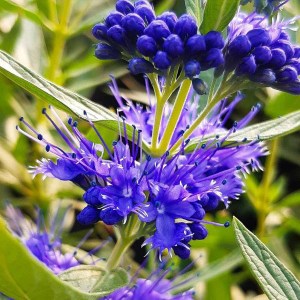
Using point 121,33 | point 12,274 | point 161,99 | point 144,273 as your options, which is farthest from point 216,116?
point 144,273

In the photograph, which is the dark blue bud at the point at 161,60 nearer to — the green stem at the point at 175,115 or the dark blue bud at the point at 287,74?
the green stem at the point at 175,115

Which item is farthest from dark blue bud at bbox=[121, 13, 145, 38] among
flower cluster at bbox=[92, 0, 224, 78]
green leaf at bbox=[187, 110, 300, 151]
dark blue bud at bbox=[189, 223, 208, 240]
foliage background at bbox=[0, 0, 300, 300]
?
foliage background at bbox=[0, 0, 300, 300]

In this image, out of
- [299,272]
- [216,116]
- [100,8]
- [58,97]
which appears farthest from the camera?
[100,8]

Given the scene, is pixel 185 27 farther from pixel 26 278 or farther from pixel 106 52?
pixel 26 278

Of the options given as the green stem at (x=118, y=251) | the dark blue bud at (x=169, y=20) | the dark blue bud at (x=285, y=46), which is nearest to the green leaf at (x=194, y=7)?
the dark blue bud at (x=169, y=20)

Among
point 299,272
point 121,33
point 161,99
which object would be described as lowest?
point 299,272

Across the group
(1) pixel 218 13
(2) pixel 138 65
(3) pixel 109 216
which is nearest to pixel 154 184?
(3) pixel 109 216

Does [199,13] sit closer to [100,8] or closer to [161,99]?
[161,99]
